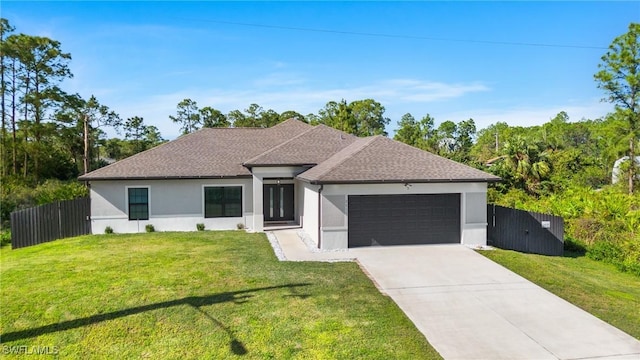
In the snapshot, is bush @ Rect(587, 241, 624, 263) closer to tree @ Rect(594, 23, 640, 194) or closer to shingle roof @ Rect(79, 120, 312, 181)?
shingle roof @ Rect(79, 120, 312, 181)

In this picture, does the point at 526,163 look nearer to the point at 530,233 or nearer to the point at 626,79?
the point at 626,79

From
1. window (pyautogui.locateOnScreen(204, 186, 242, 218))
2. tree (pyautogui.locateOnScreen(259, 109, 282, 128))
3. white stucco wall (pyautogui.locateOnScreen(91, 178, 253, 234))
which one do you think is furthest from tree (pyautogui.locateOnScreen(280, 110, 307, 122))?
white stucco wall (pyautogui.locateOnScreen(91, 178, 253, 234))

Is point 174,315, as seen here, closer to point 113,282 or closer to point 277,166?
point 113,282

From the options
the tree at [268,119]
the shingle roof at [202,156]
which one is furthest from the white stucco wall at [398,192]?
the tree at [268,119]

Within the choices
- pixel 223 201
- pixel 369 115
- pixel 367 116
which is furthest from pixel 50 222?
pixel 369 115

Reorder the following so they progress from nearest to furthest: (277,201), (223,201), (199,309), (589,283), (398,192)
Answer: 1. (199,309)
2. (589,283)
3. (398,192)
4. (223,201)
5. (277,201)

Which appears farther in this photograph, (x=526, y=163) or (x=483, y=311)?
(x=526, y=163)
